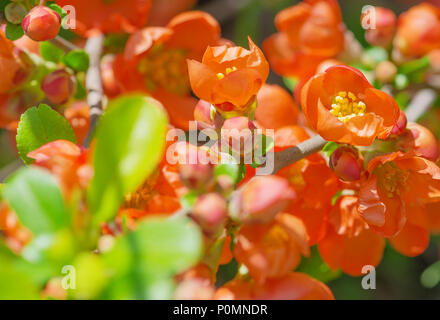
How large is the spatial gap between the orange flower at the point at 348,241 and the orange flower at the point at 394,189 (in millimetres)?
73

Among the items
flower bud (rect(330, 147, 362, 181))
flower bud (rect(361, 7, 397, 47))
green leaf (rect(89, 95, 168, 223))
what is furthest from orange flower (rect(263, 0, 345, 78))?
green leaf (rect(89, 95, 168, 223))

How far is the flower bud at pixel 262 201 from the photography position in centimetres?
69

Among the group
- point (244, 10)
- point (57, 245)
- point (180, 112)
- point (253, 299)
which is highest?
point (244, 10)

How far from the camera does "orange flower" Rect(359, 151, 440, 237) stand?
2.93 ft

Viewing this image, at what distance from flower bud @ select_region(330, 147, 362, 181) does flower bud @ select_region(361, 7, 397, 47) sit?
552mm

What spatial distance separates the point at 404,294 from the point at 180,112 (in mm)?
938

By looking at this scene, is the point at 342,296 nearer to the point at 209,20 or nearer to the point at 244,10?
the point at 209,20

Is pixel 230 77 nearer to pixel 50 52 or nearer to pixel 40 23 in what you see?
pixel 40 23

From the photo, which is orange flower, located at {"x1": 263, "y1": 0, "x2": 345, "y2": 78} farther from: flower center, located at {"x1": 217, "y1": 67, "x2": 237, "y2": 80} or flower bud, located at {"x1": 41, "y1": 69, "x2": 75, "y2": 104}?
flower bud, located at {"x1": 41, "y1": 69, "x2": 75, "y2": 104}

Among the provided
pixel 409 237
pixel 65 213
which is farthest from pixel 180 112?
pixel 65 213

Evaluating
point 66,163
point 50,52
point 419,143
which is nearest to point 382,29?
point 419,143

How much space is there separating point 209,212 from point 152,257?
0.13m

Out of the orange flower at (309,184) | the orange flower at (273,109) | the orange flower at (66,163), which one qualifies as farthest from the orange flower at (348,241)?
the orange flower at (66,163)

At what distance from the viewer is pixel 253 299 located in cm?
79
